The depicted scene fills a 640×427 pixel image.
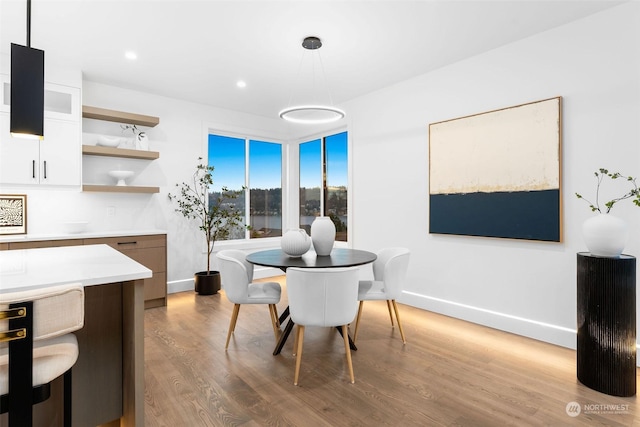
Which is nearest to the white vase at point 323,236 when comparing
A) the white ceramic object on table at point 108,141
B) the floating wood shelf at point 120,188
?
the floating wood shelf at point 120,188

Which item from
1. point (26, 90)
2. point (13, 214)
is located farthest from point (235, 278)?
point (13, 214)

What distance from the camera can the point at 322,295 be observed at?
2.21 metres

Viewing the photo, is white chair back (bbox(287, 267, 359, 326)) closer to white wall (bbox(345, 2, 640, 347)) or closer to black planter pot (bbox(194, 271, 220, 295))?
white wall (bbox(345, 2, 640, 347))

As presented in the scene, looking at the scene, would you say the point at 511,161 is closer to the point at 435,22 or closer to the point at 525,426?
the point at 435,22

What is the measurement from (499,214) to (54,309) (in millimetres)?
3447

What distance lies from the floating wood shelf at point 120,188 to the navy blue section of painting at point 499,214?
11.6 ft

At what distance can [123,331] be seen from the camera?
5.77ft

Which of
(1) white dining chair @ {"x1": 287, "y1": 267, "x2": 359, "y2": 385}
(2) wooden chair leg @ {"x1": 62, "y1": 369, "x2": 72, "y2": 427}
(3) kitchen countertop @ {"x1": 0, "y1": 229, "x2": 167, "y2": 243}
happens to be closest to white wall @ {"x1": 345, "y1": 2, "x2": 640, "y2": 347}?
(1) white dining chair @ {"x1": 287, "y1": 267, "x2": 359, "y2": 385}

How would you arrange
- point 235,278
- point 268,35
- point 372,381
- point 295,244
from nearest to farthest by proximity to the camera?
point 372,381 → point 235,278 → point 295,244 → point 268,35

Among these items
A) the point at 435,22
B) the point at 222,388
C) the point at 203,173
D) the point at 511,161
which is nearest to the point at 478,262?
the point at 511,161

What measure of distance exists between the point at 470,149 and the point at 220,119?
373cm

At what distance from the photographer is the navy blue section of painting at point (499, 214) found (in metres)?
2.97
